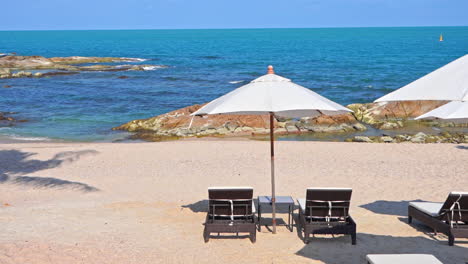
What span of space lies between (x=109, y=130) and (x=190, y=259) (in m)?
20.4

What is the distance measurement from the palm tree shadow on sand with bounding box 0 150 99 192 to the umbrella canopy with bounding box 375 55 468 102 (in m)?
8.82

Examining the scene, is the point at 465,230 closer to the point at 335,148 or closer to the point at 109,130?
the point at 335,148

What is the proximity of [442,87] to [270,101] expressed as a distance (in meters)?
2.64

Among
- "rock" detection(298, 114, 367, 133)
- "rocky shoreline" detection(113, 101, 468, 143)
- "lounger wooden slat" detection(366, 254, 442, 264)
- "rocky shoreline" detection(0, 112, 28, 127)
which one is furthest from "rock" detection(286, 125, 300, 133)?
"lounger wooden slat" detection(366, 254, 442, 264)

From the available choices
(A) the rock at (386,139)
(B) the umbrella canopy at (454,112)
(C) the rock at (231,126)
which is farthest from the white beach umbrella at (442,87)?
(C) the rock at (231,126)

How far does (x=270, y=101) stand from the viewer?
25.5 ft

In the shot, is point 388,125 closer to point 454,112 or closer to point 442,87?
point 454,112

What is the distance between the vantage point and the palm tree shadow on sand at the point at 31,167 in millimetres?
13367

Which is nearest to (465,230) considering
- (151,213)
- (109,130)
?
(151,213)

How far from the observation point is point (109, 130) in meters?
27.1

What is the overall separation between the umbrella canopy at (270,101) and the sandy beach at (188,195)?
206cm

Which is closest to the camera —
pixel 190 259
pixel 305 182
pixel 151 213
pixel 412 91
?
pixel 412 91

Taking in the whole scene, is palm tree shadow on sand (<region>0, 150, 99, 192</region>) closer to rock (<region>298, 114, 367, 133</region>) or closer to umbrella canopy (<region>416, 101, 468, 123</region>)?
umbrella canopy (<region>416, 101, 468, 123</region>)

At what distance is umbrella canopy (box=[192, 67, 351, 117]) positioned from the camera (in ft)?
25.2
